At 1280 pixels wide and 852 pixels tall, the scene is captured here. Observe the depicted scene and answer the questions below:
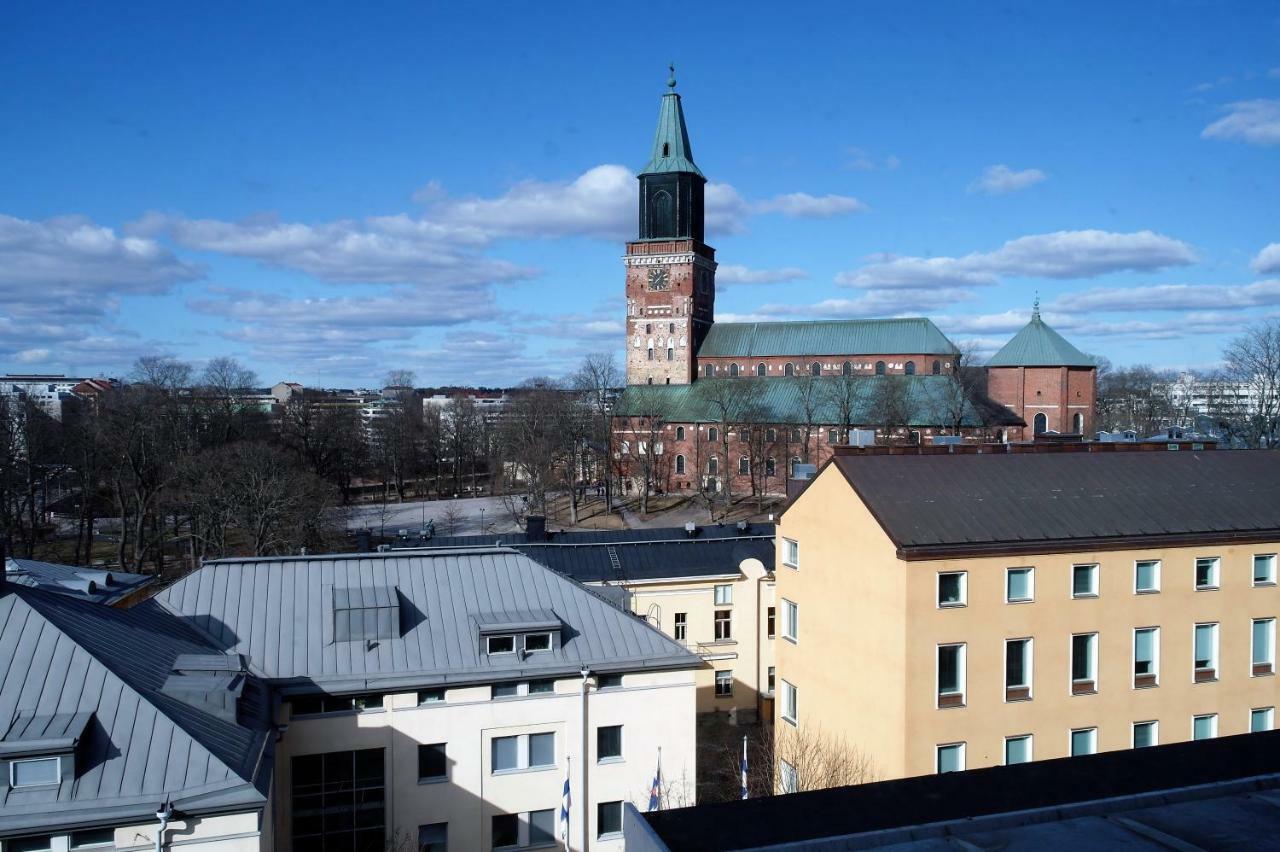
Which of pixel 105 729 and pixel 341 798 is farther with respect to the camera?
pixel 341 798

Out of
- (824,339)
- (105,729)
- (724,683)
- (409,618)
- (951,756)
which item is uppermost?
(824,339)

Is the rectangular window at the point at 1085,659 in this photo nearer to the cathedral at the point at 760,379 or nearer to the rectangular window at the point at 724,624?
the rectangular window at the point at 724,624

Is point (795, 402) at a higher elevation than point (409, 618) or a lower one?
higher

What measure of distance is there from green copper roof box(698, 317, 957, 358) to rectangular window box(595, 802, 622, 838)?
6136 cm

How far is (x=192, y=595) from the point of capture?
1916cm

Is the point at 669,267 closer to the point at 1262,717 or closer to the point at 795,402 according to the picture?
the point at 795,402

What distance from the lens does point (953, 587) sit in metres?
19.6

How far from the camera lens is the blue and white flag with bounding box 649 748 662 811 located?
59.2ft

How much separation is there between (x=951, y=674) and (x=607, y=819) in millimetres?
7280

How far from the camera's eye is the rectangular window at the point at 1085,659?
20.2m

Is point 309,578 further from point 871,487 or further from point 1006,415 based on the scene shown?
point 1006,415

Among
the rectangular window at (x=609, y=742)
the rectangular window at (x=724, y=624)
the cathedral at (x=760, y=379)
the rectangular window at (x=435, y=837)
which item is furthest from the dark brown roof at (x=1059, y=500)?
the cathedral at (x=760, y=379)

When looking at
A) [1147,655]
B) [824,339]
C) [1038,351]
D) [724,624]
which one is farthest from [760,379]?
[1147,655]

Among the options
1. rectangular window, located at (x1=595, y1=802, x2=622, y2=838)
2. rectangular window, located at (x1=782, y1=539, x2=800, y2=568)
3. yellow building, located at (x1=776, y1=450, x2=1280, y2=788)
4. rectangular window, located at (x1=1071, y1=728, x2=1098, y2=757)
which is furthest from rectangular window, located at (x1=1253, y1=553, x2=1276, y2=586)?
rectangular window, located at (x1=595, y1=802, x2=622, y2=838)
